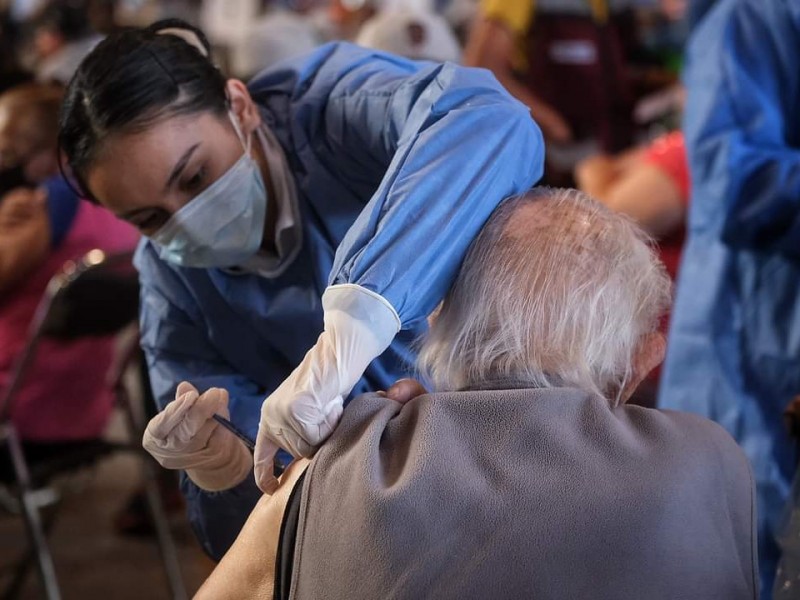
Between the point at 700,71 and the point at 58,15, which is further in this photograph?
the point at 58,15

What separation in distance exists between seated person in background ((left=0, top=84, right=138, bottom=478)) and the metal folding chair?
0.04 metres

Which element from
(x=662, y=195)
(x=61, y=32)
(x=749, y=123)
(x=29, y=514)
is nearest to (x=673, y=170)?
(x=662, y=195)

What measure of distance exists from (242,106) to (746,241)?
82 cm

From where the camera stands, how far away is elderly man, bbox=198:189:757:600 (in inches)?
36.0

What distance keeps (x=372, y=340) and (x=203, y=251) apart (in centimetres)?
42

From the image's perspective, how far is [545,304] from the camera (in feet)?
3.34

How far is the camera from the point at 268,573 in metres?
0.99

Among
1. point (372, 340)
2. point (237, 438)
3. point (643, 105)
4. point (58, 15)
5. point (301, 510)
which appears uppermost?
point (372, 340)

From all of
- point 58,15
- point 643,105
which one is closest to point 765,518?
point 643,105

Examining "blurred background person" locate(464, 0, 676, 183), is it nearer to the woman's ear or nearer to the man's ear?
the woman's ear

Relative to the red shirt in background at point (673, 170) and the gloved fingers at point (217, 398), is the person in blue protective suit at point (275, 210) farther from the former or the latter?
the red shirt in background at point (673, 170)

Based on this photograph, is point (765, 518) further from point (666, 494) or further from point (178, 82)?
point (178, 82)

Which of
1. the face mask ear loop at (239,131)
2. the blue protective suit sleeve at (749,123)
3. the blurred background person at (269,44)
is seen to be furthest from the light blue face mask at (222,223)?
the blurred background person at (269,44)

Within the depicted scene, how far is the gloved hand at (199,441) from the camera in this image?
3.53ft
